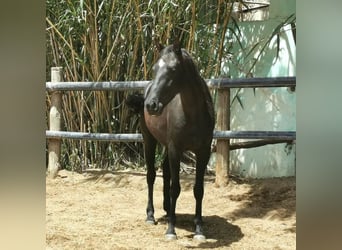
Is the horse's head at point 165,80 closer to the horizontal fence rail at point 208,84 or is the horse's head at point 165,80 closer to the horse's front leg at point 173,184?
the horse's front leg at point 173,184

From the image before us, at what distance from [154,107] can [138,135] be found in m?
1.48

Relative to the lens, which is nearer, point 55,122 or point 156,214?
point 156,214

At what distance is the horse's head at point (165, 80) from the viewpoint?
2.08m

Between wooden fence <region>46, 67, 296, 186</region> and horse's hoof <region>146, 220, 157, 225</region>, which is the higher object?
wooden fence <region>46, 67, 296, 186</region>

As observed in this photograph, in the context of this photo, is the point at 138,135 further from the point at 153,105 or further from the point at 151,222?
the point at 153,105

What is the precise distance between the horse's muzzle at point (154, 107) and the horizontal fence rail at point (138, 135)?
116cm

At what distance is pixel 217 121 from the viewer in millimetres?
3279

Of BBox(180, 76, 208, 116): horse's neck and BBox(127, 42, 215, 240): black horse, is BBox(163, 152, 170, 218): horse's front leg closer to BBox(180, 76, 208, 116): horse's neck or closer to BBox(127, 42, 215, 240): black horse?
BBox(127, 42, 215, 240): black horse

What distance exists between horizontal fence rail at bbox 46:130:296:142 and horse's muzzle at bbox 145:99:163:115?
116 centimetres

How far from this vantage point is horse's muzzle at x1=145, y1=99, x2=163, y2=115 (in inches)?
81.3

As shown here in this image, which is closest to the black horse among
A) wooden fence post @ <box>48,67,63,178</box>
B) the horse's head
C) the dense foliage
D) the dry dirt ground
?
the horse's head

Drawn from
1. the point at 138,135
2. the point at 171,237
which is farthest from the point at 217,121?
the point at 171,237
